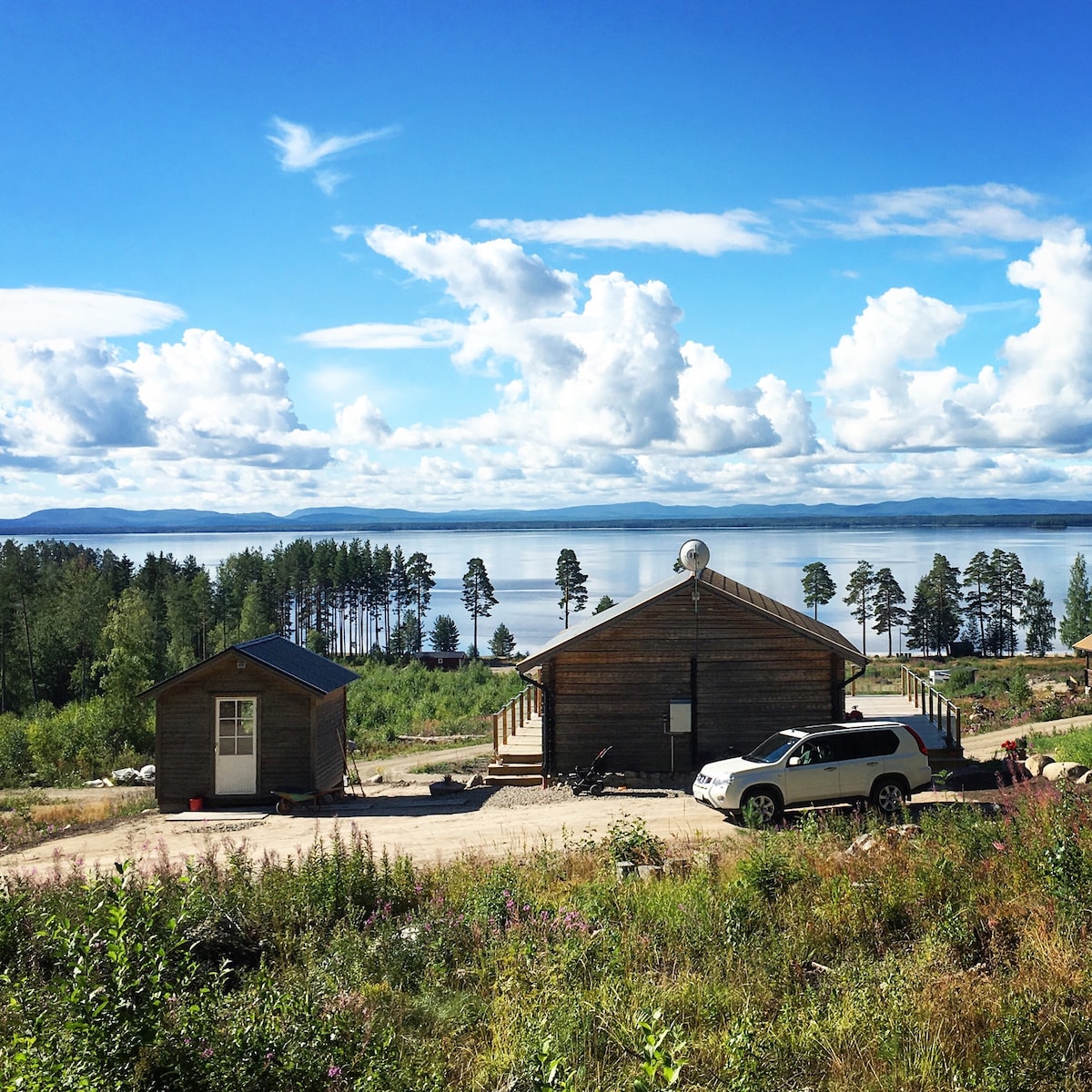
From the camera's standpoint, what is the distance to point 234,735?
75.7 feet

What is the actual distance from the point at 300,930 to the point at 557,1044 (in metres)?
4.62

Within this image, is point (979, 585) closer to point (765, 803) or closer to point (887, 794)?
point (887, 794)

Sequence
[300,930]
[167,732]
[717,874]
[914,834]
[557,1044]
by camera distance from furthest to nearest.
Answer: [167,732]
[914,834]
[717,874]
[300,930]
[557,1044]

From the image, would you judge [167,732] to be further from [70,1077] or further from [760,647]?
[70,1077]

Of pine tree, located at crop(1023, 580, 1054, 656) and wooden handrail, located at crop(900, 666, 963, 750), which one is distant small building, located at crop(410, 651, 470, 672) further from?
pine tree, located at crop(1023, 580, 1054, 656)

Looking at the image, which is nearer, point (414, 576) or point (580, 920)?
point (580, 920)

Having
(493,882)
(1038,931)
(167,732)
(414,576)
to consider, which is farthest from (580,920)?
(414,576)

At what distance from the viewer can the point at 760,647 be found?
2342 centimetres

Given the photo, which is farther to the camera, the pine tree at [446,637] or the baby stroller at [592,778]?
the pine tree at [446,637]

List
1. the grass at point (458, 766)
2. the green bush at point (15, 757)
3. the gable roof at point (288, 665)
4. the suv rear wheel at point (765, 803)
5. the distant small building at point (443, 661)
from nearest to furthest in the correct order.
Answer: the suv rear wheel at point (765, 803)
the gable roof at point (288, 665)
the grass at point (458, 766)
the green bush at point (15, 757)
the distant small building at point (443, 661)

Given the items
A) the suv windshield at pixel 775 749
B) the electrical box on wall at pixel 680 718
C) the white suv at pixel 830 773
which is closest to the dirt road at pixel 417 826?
the white suv at pixel 830 773

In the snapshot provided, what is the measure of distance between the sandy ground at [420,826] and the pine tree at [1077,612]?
90846 mm

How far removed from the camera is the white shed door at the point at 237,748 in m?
23.0

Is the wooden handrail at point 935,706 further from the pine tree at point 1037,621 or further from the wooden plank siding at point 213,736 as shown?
the pine tree at point 1037,621
